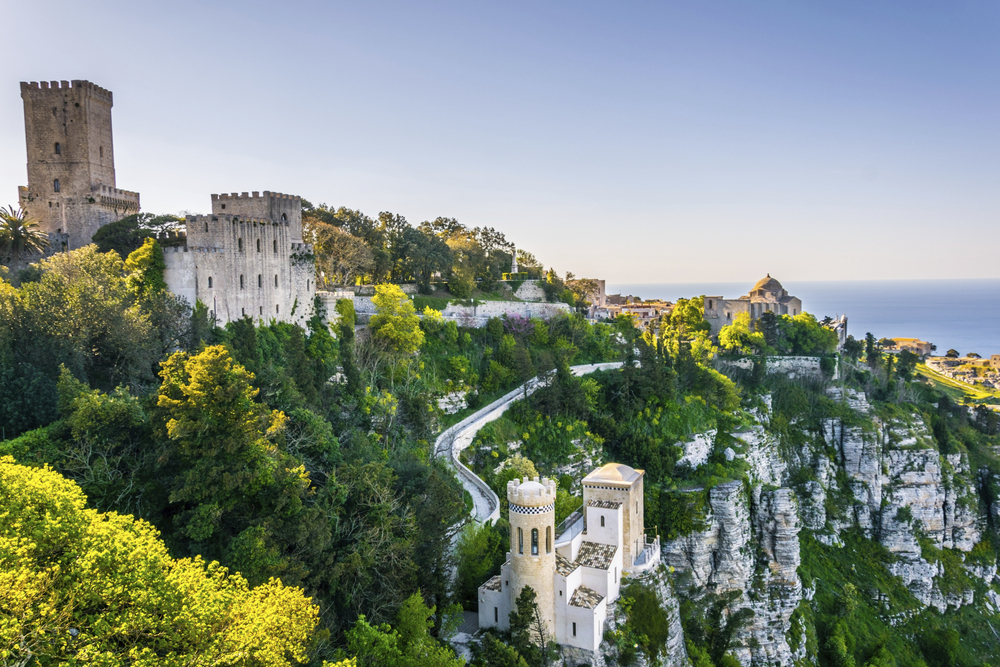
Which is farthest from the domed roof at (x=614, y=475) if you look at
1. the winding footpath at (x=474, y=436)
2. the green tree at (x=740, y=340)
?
the green tree at (x=740, y=340)

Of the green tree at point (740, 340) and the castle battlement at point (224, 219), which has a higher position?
the castle battlement at point (224, 219)

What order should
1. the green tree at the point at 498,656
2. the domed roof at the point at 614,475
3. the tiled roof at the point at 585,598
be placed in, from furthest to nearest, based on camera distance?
the domed roof at the point at 614,475 → the tiled roof at the point at 585,598 → the green tree at the point at 498,656

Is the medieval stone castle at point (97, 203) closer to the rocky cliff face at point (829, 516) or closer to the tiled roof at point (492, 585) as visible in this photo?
the tiled roof at point (492, 585)

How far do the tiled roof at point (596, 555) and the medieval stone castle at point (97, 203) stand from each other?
20.3 m

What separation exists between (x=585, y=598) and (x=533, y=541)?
3069mm

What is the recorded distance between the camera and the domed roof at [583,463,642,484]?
28603 mm

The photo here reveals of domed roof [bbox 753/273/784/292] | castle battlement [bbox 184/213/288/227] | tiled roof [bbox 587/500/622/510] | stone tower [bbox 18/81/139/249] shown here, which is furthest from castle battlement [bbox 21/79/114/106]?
domed roof [bbox 753/273/784/292]

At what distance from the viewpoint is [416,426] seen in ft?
113

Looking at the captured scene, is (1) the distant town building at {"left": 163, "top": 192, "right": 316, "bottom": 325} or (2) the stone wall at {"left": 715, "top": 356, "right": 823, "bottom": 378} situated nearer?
(1) the distant town building at {"left": 163, "top": 192, "right": 316, "bottom": 325}

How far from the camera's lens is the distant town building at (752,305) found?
225 ft

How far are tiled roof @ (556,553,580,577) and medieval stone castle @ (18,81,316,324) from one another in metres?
20.0

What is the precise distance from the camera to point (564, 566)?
959 inches

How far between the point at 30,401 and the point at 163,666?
47.7 feet

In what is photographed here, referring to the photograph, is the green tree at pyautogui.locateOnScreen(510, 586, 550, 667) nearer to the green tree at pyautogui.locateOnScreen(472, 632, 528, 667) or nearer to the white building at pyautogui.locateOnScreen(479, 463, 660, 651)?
the white building at pyautogui.locateOnScreen(479, 463, 660, 651)
